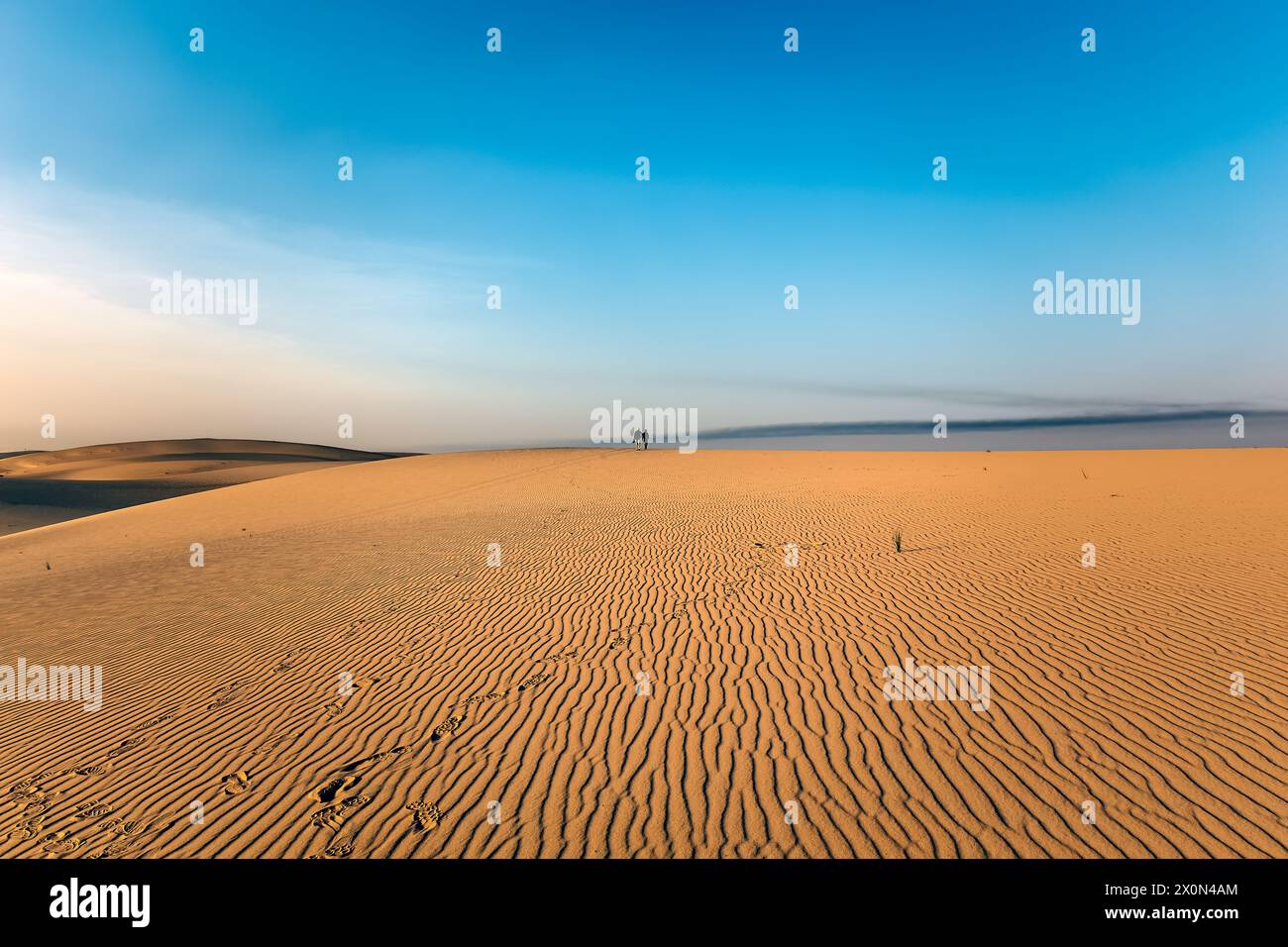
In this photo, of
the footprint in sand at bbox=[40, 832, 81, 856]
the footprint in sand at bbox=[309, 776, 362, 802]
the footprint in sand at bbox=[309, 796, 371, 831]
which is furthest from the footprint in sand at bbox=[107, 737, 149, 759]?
the footprint in sand at bbox=[309, 796, 371, 831]

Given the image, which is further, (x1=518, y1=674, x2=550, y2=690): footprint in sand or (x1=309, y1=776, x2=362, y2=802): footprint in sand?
(x1=518, y1=674, x2=550, y2=690): footprint in sand

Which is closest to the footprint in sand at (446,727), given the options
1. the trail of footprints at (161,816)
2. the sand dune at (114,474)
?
the trail of footprints at (161,816)

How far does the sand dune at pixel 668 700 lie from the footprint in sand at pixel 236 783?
119 mm

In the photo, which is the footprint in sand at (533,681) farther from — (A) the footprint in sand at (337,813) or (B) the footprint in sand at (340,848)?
(B) the footprint in sand at (340,848)

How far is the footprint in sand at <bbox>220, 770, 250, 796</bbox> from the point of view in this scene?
5492 millimetres

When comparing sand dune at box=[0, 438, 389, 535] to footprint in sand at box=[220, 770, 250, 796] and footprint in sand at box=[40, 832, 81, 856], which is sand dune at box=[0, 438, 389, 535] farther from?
footprint in sand at box=[220, 770, 250, 796]

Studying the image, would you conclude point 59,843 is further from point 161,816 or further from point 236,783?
point 236,783

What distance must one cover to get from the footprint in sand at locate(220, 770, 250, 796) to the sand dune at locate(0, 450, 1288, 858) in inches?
4.7

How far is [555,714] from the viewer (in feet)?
22.0

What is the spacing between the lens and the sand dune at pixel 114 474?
4116cm

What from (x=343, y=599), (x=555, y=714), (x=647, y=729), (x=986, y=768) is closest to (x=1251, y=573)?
(x=986, y=768)
